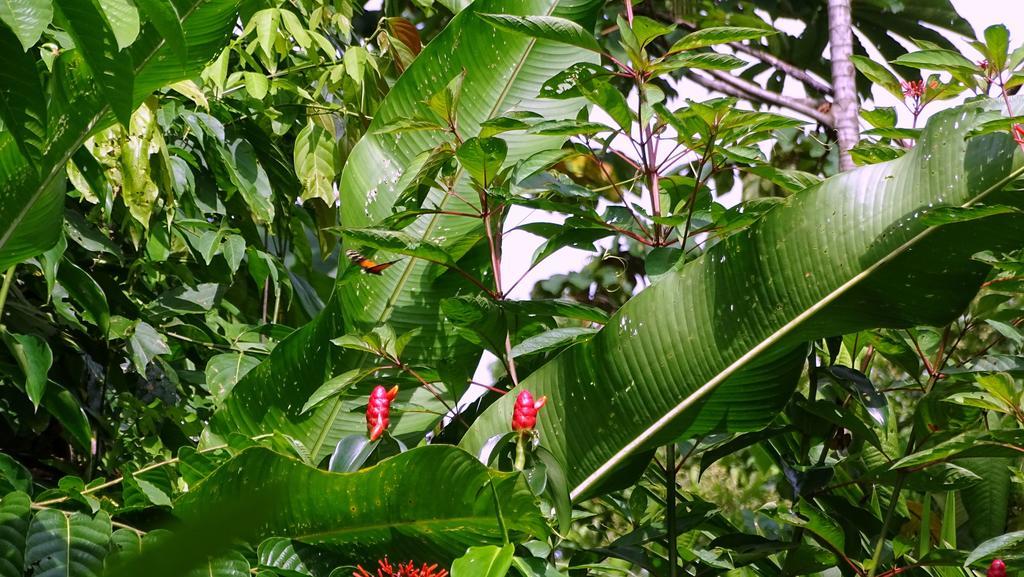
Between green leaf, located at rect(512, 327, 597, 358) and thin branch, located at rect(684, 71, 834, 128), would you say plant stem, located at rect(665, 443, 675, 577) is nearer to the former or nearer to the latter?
green leaf, located at rect(512, 327, 597, 358)

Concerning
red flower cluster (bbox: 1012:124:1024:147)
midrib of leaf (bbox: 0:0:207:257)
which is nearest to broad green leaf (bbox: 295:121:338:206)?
midrib of leaf (bbox: 0:0:207:257)

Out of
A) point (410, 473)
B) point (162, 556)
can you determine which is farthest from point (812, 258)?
point (162, 556)

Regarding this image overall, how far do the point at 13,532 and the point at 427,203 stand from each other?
2.83 feet

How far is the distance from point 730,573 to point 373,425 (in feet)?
2.30

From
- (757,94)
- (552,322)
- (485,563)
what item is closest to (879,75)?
(552,322)

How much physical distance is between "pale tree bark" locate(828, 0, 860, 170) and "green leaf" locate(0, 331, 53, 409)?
1.78 metres

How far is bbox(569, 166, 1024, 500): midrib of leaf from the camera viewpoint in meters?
1.17

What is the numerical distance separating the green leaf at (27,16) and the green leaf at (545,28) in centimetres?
49

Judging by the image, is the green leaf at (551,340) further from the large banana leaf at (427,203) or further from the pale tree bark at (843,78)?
the pale tree bark at (843,78)

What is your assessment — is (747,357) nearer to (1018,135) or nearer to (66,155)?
(1018,135)

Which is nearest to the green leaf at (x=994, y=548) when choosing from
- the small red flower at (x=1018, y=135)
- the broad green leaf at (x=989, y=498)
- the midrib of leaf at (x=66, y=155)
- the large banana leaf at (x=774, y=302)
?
the large banana leaf at (x=774, y=302)

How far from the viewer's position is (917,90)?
1.50 meters

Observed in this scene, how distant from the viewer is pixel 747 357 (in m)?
1.28

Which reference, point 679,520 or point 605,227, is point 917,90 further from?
point 679,520
